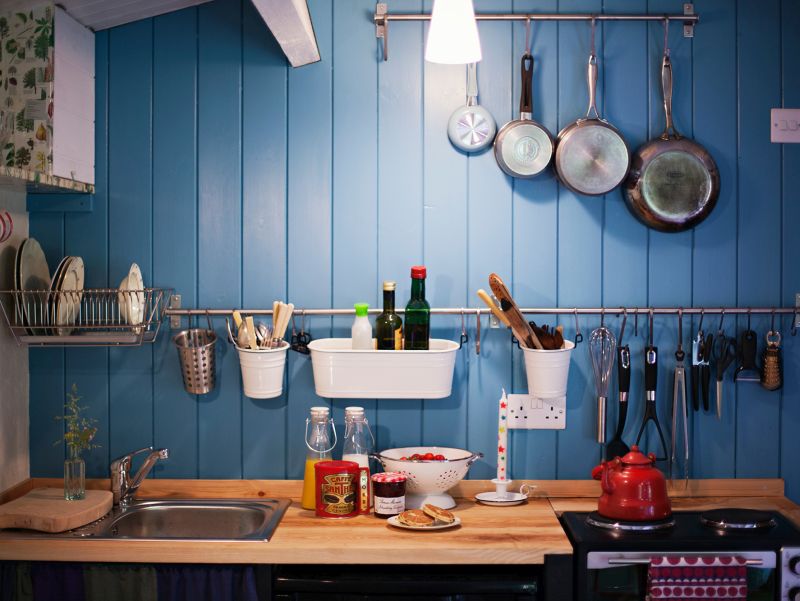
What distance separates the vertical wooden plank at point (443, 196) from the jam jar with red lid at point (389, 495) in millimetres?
467

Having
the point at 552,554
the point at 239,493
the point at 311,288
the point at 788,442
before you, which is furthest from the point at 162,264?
the point at 788,442

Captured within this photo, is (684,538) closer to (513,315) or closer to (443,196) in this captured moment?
(513,315)

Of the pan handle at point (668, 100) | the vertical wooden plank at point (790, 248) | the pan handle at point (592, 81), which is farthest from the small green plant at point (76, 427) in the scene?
the vertical wooden plank at point (790, 248)

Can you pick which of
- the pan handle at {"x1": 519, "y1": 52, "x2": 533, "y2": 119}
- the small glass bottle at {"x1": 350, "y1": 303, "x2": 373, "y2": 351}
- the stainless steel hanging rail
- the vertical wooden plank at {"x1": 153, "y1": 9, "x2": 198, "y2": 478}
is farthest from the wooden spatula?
the vertical wooden plank at {"x1": 153, "y1": 9, "x2": 198, "y2": 478}

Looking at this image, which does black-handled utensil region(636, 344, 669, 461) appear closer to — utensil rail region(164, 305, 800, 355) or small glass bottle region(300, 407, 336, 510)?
utensil rail region(164, 305, 800, 355)

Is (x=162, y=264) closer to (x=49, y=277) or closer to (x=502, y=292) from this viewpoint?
(x=49, y=277)

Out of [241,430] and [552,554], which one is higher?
[241,430]

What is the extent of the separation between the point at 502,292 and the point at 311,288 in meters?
0.55

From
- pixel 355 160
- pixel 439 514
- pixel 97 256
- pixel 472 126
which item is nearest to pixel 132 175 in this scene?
pixel 97 256

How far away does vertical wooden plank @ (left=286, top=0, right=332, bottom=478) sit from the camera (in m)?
2.57

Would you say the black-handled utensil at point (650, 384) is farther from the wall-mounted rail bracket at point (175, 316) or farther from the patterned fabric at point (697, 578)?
the wall-mounted rail bracket at point (175, 316)

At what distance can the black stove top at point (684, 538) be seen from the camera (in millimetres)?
2137

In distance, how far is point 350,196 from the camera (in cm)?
257

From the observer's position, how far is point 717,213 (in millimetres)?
2564
